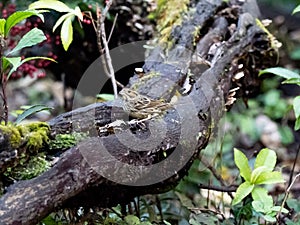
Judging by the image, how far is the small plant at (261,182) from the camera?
1320 millimetres

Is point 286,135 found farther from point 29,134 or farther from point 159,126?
point 29,134

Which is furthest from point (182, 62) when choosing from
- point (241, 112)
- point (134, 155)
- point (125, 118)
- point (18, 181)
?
point (241, 112)

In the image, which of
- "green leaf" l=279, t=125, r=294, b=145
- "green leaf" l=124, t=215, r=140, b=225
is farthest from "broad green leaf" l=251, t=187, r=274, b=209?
"green leaf" l=279, t=125, r=294, b=145

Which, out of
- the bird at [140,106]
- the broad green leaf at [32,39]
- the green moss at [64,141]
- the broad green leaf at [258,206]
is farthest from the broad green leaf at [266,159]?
the broad green leaf at [32,39]

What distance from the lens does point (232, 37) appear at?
72.1 inches

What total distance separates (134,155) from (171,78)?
43cm

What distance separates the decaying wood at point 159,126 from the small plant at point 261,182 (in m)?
0.16

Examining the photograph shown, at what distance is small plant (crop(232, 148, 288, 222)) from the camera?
4.33 ft

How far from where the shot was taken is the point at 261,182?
4.46ft

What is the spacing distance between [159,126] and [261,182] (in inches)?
13.6

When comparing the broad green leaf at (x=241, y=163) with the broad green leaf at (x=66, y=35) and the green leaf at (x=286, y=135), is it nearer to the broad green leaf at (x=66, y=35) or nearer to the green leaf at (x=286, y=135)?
the broad green leaf at (x=66, y=35)

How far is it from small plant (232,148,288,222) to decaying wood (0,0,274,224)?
6.3 inches

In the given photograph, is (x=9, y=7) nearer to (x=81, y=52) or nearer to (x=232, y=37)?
(x=81, y=52)

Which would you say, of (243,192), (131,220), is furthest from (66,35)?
(243,192)
